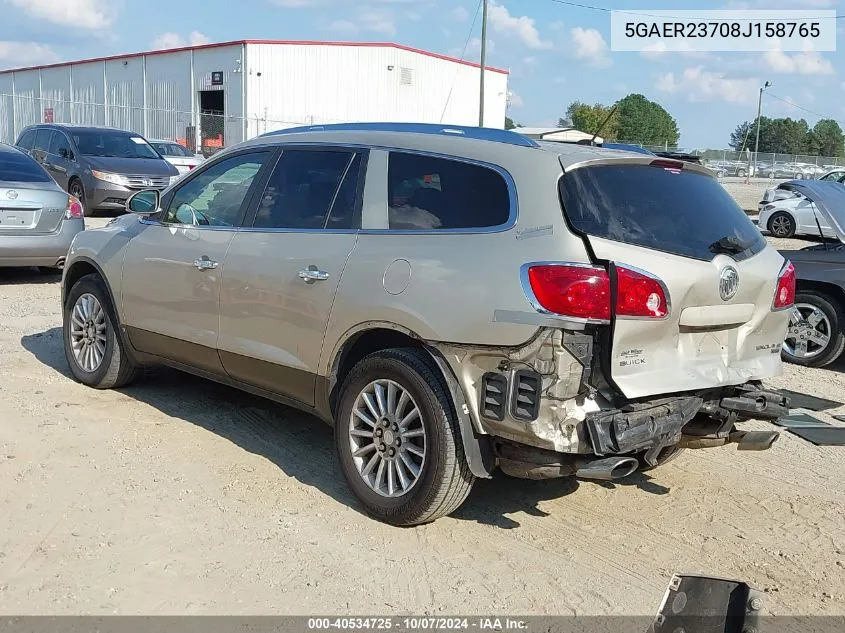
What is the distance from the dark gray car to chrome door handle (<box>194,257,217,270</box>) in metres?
11.9

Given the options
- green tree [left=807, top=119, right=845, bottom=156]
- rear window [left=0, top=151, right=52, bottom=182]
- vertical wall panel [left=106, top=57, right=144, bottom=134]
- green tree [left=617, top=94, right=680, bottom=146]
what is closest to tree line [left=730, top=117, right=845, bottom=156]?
green tree [left=807, top=119, right=845, bottom=156]

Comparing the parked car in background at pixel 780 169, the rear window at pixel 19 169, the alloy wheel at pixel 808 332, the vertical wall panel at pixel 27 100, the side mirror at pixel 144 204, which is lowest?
the alloy wheel at pixel 808 332

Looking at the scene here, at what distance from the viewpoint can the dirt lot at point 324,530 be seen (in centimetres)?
364

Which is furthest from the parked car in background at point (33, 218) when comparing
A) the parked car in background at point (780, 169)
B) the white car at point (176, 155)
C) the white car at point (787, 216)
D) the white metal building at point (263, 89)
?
the parked car in background at point (780, 169)

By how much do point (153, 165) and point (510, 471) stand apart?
51.2 ft

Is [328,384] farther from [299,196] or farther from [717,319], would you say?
[717,319]

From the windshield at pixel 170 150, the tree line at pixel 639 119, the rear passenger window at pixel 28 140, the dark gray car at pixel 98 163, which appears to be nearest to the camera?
the dark gray car at pixel 98 163

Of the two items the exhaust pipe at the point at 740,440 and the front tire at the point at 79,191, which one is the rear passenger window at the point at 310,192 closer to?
the exhaust pipe at the point at 740,440

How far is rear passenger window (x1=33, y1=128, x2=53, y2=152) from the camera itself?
60.8ft

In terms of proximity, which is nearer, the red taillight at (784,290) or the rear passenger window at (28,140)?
the red taillight at (784,290)

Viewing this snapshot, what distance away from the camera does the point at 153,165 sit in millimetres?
17969

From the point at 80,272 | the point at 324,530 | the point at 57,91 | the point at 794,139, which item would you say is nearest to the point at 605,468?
the point at 324,530

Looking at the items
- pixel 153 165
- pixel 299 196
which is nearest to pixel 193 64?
pixel 153 165

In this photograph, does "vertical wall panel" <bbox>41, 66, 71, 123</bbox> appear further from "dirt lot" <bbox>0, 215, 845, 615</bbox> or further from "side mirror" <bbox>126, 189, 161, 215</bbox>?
"dirt lot" <bbox>0, 215, 845, 615</bbox>
